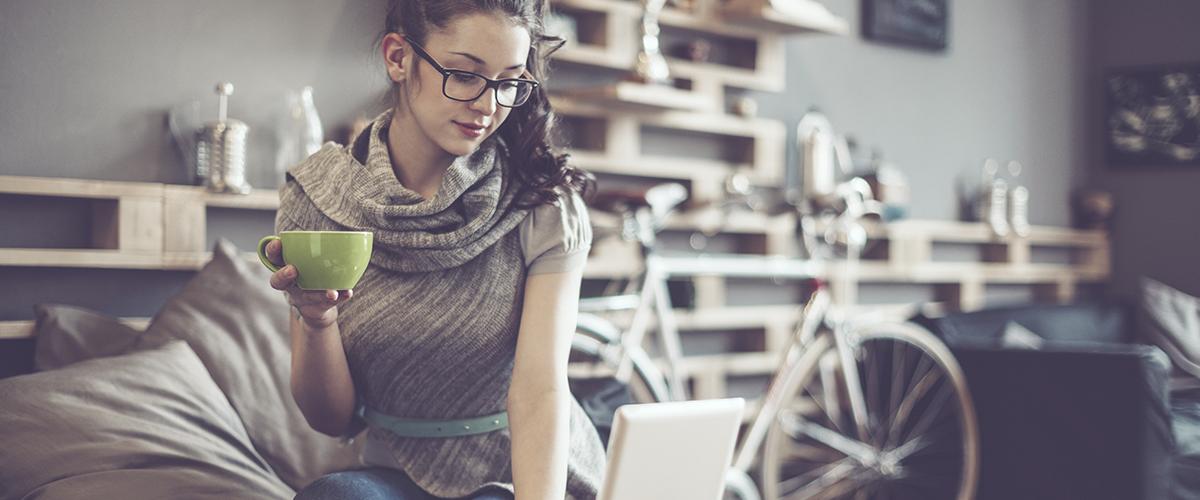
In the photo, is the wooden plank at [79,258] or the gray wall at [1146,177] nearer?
the wooden plank at [79,258]

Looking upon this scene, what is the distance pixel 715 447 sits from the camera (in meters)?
1.26

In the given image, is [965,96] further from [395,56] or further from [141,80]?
[395,56]

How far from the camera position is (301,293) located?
119 cm

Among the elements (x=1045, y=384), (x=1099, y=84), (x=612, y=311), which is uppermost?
(x=1099, y=84)

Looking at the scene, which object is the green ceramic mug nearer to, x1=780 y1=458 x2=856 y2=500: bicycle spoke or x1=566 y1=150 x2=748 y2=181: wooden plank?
x1=566 y1=150 x2=748 y2=181: wooden plank

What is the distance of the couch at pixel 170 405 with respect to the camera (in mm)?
1561

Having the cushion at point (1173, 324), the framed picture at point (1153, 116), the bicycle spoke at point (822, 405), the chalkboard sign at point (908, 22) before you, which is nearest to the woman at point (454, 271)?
the bicycle spoke at point (822, 405)

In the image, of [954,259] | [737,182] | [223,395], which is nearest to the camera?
[223,395]

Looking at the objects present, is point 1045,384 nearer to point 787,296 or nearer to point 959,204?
point 787,296

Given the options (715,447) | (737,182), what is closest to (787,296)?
(737,182)

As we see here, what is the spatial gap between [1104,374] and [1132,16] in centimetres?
246

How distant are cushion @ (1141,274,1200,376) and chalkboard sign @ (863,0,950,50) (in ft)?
3.81

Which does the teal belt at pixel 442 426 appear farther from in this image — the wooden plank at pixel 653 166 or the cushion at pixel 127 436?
the wooden plank at pixel 653 166

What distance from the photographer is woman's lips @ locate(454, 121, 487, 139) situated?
1334 millimetres
